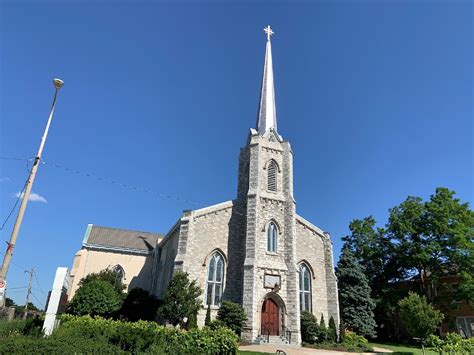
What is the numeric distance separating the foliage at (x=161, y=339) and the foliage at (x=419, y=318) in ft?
37.9

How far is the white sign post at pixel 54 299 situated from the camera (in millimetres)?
11805

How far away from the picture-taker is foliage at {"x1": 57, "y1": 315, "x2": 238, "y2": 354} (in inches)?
405

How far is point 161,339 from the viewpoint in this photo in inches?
430

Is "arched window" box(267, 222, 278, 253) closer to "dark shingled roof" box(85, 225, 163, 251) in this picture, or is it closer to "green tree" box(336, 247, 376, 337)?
"green tree" box(336, 247, 376, 337)

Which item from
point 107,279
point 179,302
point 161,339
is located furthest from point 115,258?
point 161,339

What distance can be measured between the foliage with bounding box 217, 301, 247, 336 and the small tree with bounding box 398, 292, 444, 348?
9.57 meters

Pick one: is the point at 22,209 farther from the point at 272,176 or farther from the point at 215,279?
the point at 272,176

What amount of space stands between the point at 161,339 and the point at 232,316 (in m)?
10.8

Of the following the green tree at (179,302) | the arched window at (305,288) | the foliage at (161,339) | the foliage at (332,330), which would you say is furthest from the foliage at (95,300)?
the foliage at (332,330)

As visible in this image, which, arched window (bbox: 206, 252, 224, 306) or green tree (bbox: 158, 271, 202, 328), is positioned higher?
arched window (bbox: 206, 252, 224, 306)

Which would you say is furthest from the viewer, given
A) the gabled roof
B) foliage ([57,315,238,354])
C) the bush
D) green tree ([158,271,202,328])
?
the gabled roof

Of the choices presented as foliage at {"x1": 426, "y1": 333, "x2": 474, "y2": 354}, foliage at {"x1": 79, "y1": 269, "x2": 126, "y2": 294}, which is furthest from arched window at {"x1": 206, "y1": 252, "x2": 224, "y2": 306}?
foliage at {"x1": 426, "y1": 333, "x2": 474, "y2": 354}

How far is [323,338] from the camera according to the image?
74.9 ft

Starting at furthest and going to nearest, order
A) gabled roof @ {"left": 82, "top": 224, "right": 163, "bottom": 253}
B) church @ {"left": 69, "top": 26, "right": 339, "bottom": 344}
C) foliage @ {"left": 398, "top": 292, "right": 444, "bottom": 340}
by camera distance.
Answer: gabled roof @ {"left": 82, "top": 224, "right": 163, "bottom": 253} → church @ {"left": 69, "top": 26, "right": 339, "bottom": 344} → foliage @ {"left": 398, "top": 292, "right": 444, "bottom": 340}
